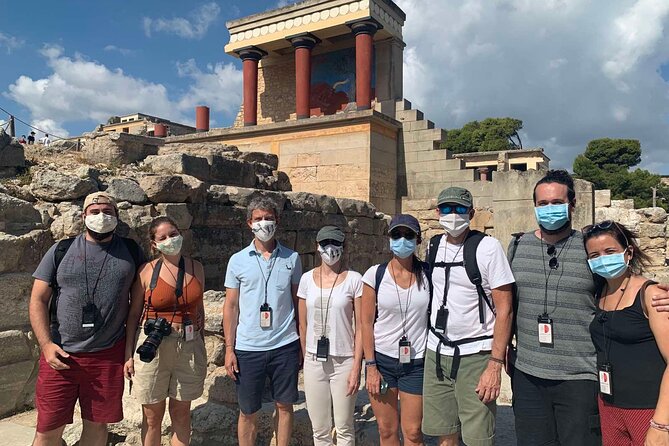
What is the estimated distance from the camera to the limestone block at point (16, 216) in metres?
4.66

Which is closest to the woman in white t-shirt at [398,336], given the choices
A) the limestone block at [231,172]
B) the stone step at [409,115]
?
the limestone block at [231,172]

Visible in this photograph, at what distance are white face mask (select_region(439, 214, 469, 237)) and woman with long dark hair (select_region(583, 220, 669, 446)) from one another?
2.34 feet

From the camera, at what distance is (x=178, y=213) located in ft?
20.7

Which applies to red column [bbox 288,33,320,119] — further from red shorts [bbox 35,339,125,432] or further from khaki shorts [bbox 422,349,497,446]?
khaki shorts [bbox 422,349,497,446]

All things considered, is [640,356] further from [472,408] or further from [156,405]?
[156,405]

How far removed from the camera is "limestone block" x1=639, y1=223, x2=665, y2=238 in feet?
48.5

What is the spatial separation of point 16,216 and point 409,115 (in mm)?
10980

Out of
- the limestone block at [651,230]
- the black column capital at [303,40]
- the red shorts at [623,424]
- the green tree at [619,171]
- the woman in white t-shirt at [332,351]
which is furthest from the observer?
the green tree at [619,171]

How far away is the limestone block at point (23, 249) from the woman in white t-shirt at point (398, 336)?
3.38 meters

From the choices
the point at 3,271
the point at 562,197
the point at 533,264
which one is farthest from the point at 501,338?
the point at 3,271

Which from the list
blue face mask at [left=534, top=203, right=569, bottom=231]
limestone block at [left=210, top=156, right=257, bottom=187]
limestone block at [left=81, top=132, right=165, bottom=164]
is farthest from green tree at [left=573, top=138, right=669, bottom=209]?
blue face mask at [left=534, top=203, right=569, bottom=231]

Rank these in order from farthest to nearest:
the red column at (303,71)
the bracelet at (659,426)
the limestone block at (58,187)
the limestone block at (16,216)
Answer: the red column at (303,71) < the limestone block at (58,187) < the limestone block at (16,216) < the bracelet at (659,426)

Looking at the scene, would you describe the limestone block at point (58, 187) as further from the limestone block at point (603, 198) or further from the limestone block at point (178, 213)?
the limestone block at point (603, 198)

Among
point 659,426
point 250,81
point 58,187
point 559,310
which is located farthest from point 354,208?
point 250,81
